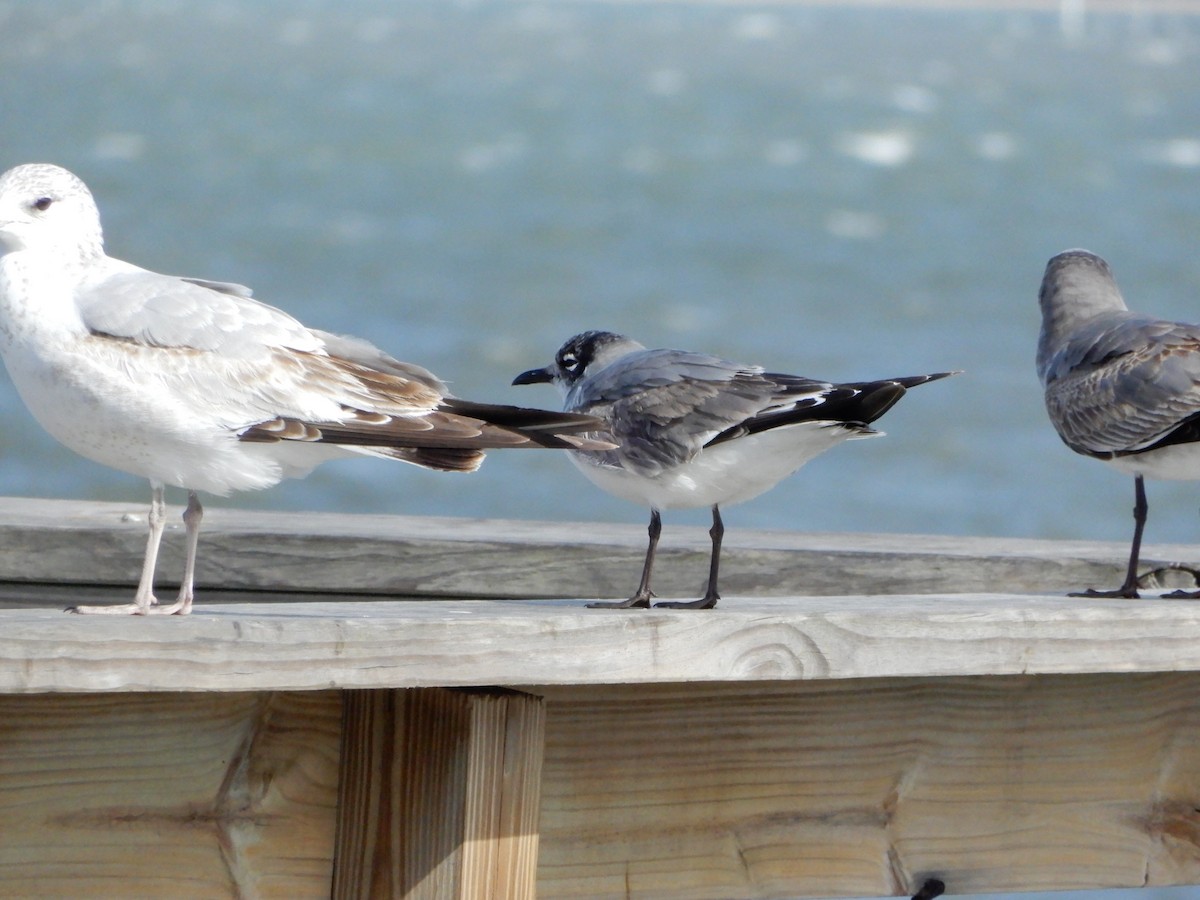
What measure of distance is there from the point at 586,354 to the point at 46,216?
50.3 inches

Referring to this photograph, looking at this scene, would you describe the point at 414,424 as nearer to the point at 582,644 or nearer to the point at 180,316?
the point at 180,316

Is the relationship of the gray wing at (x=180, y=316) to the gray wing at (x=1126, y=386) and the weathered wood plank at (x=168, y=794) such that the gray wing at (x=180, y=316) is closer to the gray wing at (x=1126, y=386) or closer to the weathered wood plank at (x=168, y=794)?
the weathered wood plank at (x=168, y=794)

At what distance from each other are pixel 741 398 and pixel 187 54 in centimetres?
2886

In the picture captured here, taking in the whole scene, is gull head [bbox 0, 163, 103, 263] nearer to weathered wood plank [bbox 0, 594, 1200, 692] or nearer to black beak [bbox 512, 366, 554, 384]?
weathered wood plank [bbox 0, 594, 1200, 692]

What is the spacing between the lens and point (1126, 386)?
386cm

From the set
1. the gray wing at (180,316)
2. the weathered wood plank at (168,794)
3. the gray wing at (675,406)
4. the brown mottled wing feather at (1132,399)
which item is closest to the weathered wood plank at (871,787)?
the weathered wood plank at (168,794)

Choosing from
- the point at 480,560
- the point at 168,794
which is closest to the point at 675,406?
the point at 480,560

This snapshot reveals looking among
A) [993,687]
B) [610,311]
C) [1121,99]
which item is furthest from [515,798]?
[1121,99]

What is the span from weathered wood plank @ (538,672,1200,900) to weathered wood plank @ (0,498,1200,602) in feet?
4.07

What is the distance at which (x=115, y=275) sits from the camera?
3.04 m

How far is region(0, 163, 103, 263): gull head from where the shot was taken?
2.99 m

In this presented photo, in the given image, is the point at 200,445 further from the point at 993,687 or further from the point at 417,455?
the point at 993,687

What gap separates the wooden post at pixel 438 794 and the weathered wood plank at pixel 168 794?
0.04 meters

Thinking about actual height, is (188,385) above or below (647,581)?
above
